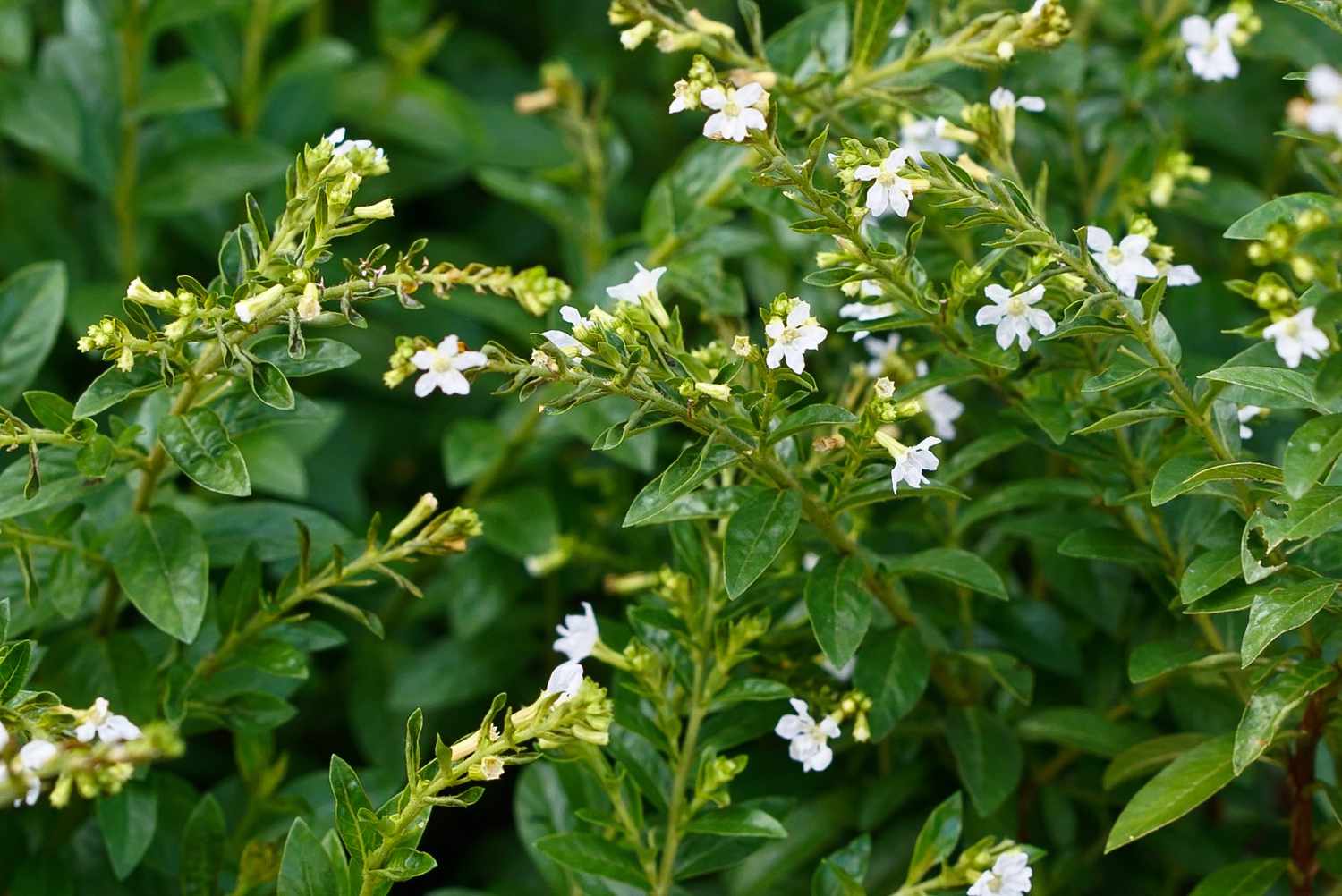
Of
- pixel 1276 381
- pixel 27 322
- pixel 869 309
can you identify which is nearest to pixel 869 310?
pixel 869 309

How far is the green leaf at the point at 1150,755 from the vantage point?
135 cm

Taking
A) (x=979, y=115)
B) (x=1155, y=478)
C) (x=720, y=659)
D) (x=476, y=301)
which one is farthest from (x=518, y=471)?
(x=1155, y=478)

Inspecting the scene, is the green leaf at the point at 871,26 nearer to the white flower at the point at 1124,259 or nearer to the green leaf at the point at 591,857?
the white flower at the point at 1124,259

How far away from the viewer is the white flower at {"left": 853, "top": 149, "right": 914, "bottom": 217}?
111 cm

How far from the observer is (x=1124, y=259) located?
1259 mm

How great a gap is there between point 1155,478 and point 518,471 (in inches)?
41.8

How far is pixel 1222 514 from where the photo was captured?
130cm

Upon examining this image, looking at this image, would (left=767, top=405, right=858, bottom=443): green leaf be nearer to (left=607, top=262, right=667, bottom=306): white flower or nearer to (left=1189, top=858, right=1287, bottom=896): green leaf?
(left=607, top=262, right=667, bottom=306): white flower

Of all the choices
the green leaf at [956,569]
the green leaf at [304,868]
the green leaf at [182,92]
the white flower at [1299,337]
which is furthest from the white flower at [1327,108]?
the green leaf at [182,92]

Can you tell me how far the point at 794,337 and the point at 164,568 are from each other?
0.65 m

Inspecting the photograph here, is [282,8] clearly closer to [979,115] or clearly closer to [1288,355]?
[979,115]

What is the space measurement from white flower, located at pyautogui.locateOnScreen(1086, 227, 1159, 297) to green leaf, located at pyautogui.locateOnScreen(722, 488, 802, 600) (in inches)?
13.6

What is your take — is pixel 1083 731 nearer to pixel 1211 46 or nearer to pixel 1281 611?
pixel 1281 611

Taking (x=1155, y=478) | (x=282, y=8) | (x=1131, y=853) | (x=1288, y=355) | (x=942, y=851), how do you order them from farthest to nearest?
(x=282, y=8), (x=1131, y=853), (x=942, y=851), (x=1155, y=478), (x=1288, y=355)
